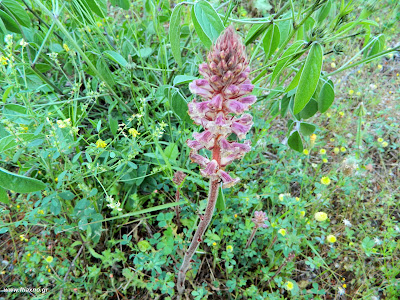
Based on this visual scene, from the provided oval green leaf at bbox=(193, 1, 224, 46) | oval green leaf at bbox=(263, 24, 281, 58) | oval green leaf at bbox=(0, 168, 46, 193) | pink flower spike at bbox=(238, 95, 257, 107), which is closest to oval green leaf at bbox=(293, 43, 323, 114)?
pink flower spike at bbox=(238, 95, 257, 107)

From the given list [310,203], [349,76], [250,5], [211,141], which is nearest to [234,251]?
[310,203]

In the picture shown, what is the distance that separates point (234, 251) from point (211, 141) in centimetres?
133

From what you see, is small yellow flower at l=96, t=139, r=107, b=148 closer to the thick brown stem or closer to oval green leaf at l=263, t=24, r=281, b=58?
the thick brown stem

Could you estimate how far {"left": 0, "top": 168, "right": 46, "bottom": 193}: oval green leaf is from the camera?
3.90 ft

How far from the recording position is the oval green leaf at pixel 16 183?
1.19 m

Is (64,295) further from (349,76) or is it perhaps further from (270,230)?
(349,76)

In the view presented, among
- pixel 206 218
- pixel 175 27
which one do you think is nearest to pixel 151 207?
pixel 206 218

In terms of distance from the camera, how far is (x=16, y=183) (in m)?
1.21

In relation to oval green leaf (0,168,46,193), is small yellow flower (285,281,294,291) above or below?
below

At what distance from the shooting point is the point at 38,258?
1.96 metres

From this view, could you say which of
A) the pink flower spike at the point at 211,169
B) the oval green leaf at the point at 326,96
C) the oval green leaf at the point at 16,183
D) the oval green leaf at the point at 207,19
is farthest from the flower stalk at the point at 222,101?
the oval green leaf at the point at 16,183

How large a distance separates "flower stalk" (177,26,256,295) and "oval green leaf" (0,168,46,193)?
779 mm

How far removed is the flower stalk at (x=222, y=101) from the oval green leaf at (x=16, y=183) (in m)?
0.78

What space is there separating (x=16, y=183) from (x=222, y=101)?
3.36 feet
